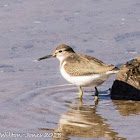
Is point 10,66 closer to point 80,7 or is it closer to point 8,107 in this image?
point 8,107

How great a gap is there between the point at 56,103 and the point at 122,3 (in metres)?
6.82

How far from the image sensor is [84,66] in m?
9.32

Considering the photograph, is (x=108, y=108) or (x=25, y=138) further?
(x=108, y=108)

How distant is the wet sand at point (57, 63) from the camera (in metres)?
7.60

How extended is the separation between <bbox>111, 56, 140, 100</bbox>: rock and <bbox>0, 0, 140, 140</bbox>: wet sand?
0.24m

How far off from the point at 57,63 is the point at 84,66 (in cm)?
207

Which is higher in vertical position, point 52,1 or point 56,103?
point 52,1

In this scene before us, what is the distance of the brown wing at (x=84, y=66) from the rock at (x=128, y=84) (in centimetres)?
50

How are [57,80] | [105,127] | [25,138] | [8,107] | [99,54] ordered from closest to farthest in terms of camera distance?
[25,138], [105,127], [8,107], [57,80], [99,54]

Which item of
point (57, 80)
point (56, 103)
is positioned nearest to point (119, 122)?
point (56, 103)

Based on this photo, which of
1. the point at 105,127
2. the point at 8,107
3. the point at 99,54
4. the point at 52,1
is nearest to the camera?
the point at 105,127

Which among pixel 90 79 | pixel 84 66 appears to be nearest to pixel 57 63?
pixel 84 66

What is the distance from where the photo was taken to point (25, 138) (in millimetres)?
7031

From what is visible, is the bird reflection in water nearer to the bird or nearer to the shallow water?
the shallow water
